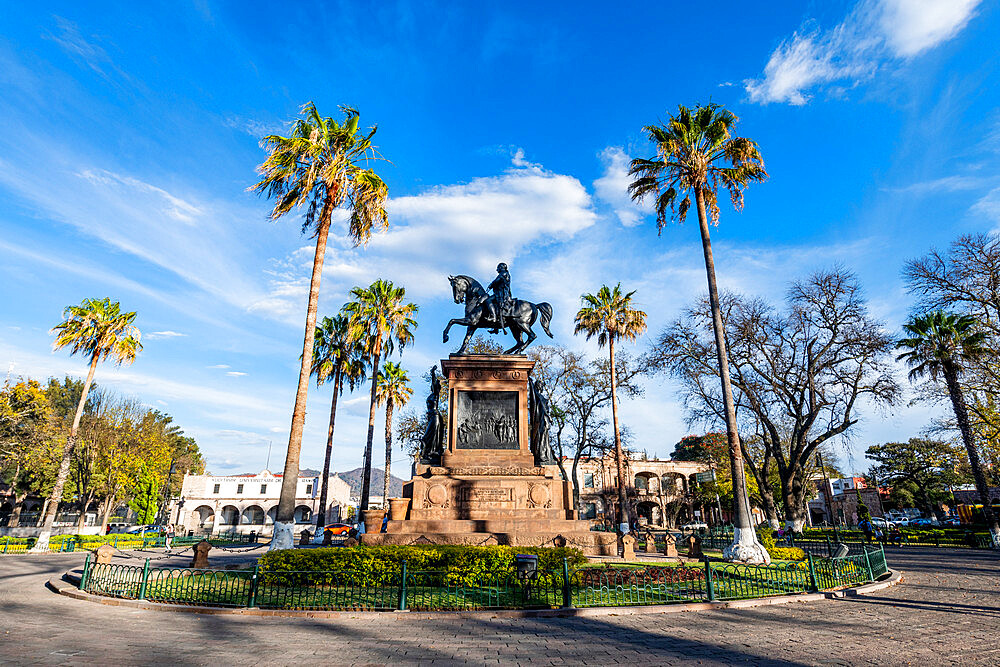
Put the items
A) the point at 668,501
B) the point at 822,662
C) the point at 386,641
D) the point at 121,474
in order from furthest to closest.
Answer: the point at 668,501, the point at 121,474, the point at 386,641, the point at 822,662

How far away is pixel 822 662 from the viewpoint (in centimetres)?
626

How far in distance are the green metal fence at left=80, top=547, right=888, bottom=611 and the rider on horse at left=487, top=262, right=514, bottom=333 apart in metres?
9.37

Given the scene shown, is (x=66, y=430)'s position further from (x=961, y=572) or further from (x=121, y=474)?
(x=961, y=572)

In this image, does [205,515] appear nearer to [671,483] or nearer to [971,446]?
[671,483]

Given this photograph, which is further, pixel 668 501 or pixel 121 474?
pixel 668 501

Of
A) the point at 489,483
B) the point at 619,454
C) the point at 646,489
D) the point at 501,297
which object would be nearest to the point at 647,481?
the point at 646,489

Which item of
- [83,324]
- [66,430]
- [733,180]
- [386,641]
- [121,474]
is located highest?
[733,180]

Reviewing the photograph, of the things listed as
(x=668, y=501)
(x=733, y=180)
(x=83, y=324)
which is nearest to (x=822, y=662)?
(x=733, y=180)

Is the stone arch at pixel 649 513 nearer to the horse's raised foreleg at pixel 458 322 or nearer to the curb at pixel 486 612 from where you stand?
the horse's raised foreleg at pixel 458 322

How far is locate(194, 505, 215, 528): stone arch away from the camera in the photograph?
211 ft

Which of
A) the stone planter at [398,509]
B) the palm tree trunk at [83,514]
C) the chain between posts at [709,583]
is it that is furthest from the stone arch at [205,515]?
the chain between posts at [709,583]

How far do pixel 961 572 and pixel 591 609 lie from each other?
46.7 ft

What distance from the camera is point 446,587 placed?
9.96 metres

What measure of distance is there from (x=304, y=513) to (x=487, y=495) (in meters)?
67.6
